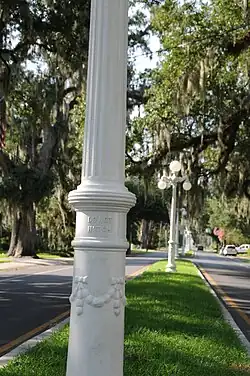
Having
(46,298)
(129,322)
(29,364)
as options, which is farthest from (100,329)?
Answer: (46,298)

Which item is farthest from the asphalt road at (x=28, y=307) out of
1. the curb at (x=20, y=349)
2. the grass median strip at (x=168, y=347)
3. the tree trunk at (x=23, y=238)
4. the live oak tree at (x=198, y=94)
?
the tree trunk at (x=23, y=238)

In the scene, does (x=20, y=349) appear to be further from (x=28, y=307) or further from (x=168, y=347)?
(x=28, y=307)

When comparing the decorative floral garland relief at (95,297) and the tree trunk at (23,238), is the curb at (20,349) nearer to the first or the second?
the decorative floral garland relief at (95,297)

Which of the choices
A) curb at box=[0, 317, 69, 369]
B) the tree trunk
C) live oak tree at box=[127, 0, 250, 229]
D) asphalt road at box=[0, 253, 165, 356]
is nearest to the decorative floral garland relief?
curb at box=[0, 317, 69, 369]

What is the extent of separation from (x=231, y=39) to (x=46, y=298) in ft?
28.4

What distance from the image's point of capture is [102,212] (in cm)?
349

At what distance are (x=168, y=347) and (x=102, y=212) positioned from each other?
368 centimetres

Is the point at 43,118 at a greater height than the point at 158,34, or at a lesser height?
lesser

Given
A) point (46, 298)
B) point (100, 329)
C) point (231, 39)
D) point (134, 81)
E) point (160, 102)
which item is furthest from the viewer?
point (134, 81)

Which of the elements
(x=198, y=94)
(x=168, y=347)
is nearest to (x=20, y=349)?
(x=168, y=347)

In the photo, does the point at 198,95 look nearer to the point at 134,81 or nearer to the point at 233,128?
the point at 233,128

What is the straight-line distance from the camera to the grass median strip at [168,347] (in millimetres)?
5652

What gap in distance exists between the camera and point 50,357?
6070 mm

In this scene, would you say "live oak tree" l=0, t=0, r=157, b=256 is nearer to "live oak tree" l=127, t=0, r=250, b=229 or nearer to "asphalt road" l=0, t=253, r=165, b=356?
"live oak tree" l=127, t=0, r=250, b=229
